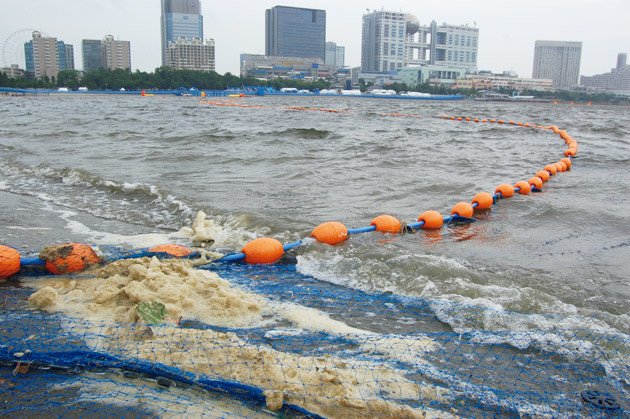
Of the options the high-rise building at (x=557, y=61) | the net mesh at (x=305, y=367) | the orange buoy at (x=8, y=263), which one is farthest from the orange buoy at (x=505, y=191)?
the high-rise building at (x=557, y=61)

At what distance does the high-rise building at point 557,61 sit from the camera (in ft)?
578

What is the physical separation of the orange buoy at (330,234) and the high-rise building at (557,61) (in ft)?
631

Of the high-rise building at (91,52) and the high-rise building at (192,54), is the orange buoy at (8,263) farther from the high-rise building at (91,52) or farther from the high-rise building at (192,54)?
the high-rise building at (91,52)

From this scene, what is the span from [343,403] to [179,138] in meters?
16.1

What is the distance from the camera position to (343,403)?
8.71 feet

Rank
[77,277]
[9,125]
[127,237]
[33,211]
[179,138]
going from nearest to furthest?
[77,277]
[127,237]
[33,211]
[179,138]
[9,125]

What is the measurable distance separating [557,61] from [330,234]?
199024 millimetres

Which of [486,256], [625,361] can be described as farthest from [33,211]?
[625,361]

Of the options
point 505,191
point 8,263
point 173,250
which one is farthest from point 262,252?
point 505,191

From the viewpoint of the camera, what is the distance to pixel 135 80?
92.4m

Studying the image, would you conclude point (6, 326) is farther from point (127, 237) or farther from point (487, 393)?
point (487, 393)

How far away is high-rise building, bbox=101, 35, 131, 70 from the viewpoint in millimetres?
159750

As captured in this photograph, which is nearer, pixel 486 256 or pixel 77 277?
pixel 77 277

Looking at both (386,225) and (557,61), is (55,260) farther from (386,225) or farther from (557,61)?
(557,61)
